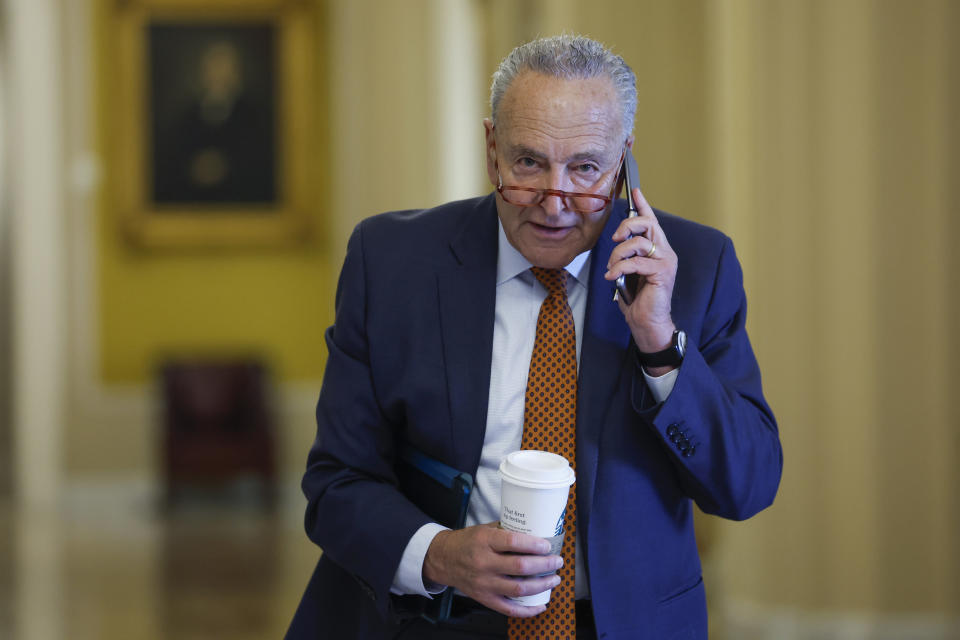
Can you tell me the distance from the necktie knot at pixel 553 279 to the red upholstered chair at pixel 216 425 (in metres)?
6.52

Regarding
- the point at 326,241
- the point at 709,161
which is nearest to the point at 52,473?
the point at 326,241

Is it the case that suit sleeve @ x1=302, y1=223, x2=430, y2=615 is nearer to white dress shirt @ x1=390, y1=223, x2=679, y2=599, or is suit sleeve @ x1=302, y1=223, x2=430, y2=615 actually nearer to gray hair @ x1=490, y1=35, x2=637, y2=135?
white dress shirt @ x1=390, y1=223, x2=679, y2=599

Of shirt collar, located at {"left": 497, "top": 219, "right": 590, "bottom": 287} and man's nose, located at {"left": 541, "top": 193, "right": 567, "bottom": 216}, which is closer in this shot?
man's nose, located at {"left": 541, "top": 193, "right": 567, "bottom": 216}

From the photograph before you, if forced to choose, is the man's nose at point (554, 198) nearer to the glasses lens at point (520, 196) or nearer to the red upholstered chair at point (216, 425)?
the glasses lens at point (520, 196)

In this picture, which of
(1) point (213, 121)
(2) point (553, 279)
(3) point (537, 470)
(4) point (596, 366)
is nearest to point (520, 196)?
(2) point (553, 279)

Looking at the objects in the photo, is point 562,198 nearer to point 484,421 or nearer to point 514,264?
point 514,264

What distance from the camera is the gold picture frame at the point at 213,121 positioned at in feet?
28.2

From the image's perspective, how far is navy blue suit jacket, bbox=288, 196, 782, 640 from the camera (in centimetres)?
163

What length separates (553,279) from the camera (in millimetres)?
1795

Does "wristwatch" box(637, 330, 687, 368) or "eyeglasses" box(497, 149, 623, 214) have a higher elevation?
"eyeglasses" box(497, 149, 623, 214)

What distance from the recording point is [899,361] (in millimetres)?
4148

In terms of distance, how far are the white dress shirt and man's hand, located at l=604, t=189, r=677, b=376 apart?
0.08 metres

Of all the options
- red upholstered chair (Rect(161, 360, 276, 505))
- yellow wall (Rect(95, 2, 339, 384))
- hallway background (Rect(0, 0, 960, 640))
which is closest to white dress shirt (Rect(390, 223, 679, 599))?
hallway background (Rect(0, 0, 960, 640))

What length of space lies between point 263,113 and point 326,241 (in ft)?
3.87
